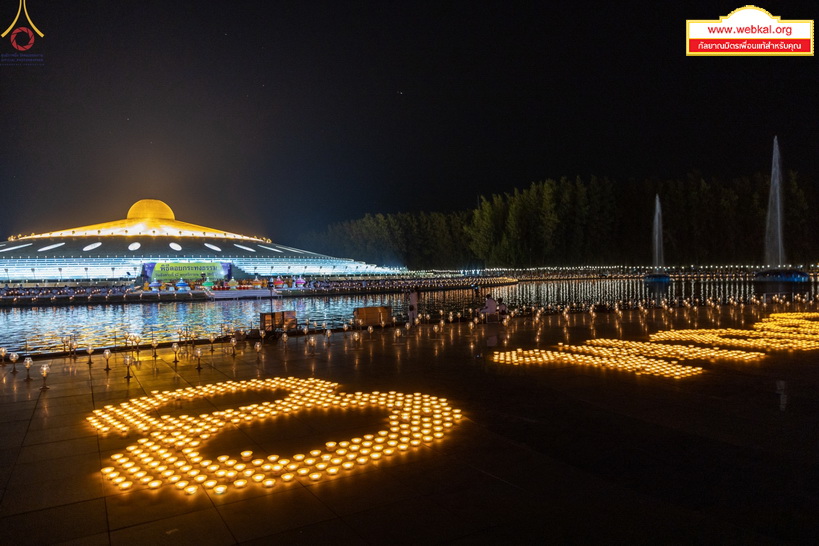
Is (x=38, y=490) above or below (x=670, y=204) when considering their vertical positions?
below

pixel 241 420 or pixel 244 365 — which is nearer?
pixel 241 420

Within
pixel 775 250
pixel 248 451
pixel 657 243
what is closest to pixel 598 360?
pixel 248 451

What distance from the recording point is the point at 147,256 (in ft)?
154

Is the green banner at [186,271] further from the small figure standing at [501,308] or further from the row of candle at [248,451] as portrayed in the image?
the row of candle at [248,451]

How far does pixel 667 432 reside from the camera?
5.76 meters

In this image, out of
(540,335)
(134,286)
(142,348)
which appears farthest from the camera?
(134,286)

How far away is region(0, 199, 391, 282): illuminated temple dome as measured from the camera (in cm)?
4375

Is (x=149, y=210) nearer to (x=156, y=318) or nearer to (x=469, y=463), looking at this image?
(x=156, y=318)

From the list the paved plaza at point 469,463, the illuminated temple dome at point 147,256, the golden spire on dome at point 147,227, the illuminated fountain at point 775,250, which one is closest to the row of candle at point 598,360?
the paved plaza at point 469,463

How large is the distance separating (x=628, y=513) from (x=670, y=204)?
204ft

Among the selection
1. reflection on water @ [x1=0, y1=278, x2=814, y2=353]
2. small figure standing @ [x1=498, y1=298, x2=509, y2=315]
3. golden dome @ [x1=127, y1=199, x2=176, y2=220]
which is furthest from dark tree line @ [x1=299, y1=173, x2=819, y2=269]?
small figure standing @ [x1=498, y1=298, x2=509, y2=315]

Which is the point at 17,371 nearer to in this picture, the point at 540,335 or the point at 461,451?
the point at 461,451

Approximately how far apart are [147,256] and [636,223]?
166 feet

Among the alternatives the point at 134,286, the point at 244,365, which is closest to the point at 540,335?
the point at 244,365
